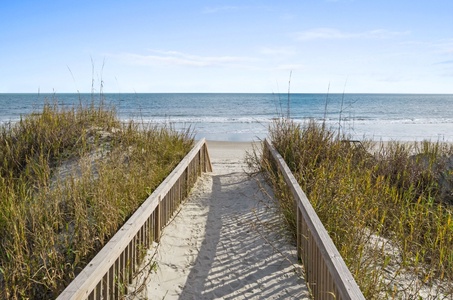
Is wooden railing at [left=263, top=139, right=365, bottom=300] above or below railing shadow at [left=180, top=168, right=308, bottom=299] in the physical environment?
above

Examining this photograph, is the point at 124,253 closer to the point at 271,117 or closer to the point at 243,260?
the point at 243,260

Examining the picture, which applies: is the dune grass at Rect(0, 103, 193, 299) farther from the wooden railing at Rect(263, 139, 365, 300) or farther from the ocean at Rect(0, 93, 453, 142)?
the wooden railing at Rect(263, 139, 365, 300)

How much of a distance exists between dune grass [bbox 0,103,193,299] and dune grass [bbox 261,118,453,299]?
1.82m

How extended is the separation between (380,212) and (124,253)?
9.92 feet

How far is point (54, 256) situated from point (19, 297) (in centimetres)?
35

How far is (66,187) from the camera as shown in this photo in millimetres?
4371

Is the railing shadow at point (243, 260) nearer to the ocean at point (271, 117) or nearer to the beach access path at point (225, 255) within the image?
the beach access path at point (225, 255)

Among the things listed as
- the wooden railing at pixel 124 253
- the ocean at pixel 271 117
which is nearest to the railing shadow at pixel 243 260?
the wooden railing at pixel 124 253

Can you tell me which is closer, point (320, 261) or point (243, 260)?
point (320, 261)

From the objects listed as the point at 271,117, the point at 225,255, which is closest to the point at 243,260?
the point at 225,255

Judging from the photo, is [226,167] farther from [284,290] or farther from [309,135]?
[284,290]

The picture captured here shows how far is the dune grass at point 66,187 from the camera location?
3199 millimetres

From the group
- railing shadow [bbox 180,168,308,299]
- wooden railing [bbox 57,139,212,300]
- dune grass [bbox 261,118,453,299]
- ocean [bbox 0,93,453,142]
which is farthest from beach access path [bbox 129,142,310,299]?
ocean [bbox 0,93,453,142]

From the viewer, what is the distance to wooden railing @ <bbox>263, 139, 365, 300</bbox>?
2.28 meters
